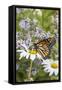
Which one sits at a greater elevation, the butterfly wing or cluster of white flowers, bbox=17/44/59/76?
the butterfly wing

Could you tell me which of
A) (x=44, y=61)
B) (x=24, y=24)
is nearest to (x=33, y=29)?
(x=24, y=24)

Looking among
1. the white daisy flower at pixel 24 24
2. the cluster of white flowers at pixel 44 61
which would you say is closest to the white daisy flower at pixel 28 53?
the cluster of white flowers at pixel 44 61

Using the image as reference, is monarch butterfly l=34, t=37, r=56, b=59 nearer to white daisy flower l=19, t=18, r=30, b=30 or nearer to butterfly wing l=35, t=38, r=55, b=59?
butterfly wing l=35, t=38, r=55, b=59

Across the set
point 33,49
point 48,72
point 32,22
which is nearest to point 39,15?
point 32,22

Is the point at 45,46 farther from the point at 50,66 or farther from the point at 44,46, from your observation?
the point at 50,66

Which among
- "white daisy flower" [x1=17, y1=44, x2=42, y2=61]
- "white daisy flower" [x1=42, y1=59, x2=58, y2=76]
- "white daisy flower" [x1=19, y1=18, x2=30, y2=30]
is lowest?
"white daisy flower" [x1=42, y1=59, x2=58, y2=76]

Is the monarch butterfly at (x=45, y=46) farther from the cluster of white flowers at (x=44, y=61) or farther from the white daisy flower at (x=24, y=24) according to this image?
the white daisy flower at (x=24, y=24)

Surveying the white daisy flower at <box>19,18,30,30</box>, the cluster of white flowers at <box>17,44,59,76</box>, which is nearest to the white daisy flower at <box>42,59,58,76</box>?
the cluster of white flowers at <box>17,44,59,76</box>
